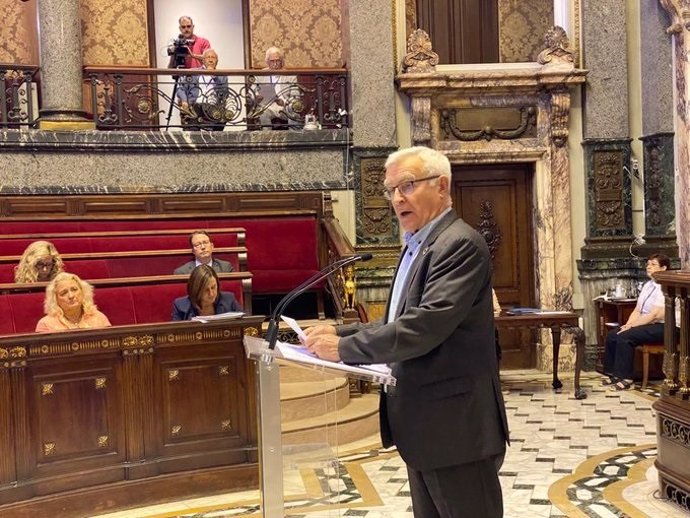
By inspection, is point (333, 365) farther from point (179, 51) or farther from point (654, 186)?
point (179, 51)

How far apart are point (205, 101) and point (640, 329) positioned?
4.56m

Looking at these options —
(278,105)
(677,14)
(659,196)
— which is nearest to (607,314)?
(659,196)

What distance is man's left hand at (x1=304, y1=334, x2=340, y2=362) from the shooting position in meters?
2.16

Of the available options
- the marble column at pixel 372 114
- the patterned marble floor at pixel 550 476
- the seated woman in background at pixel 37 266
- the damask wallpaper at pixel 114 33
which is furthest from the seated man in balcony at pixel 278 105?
the patterned marble floor at pixel 550 476

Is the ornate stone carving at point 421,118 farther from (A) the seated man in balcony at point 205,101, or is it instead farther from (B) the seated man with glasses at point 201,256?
(B) the seated man with glasses at point 201,256

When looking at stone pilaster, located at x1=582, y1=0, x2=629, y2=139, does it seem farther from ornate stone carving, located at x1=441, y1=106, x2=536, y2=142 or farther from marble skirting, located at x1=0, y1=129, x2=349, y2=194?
marble skirting, located at x1=0, y1=129, x2=349, y2=194

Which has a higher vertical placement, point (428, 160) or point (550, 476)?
point (428, 160)

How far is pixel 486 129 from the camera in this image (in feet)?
26.9

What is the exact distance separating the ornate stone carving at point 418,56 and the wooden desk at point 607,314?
278 centimetres

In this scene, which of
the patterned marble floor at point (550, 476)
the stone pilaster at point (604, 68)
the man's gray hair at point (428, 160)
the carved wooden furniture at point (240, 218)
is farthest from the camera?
the stone pilaster at point (604, 68)

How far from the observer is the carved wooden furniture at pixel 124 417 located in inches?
157

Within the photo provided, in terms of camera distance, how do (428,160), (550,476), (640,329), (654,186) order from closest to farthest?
(428,160)
(550,476)
(640,329)
(654,186)

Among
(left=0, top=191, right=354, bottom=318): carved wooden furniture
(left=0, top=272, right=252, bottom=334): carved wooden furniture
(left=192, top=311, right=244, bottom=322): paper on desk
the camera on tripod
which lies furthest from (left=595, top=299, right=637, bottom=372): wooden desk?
the camera on tripod

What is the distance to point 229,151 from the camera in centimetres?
808
